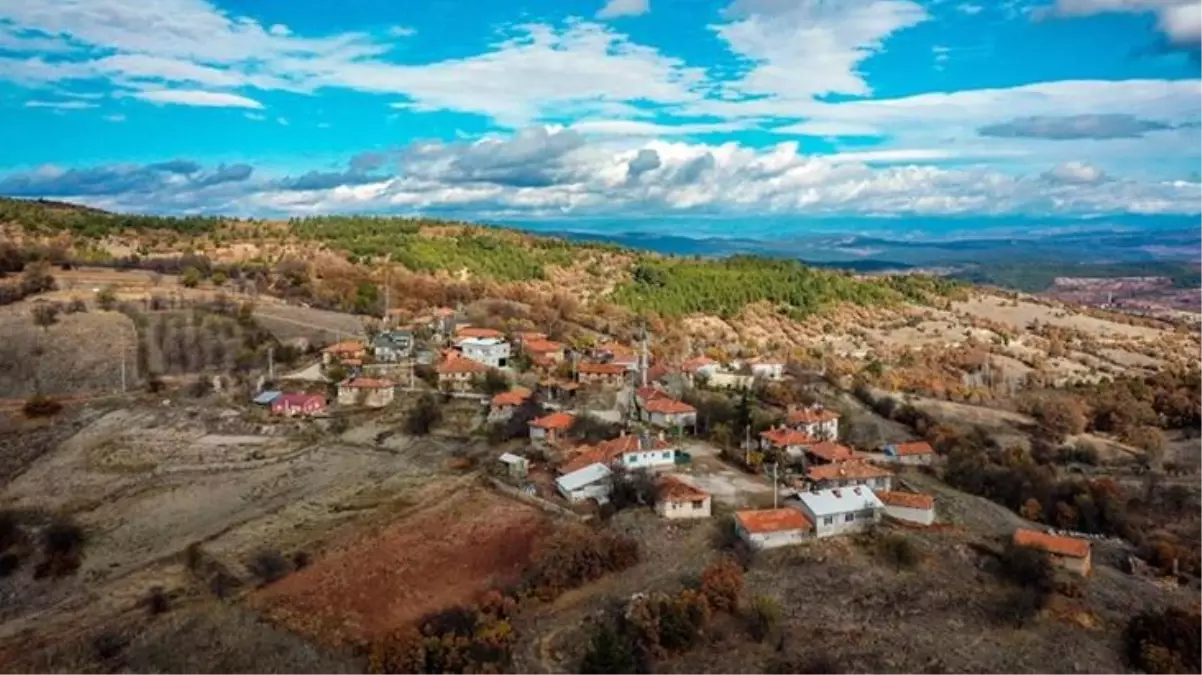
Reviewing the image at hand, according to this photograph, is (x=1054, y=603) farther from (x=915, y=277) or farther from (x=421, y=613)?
(x=915, y=277)

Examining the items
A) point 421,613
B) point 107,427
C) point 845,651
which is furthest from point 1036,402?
point 107,427

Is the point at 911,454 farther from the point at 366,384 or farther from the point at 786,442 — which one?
the point at 366,384

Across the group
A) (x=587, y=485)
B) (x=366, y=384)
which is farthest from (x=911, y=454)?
(x=366, y=384)

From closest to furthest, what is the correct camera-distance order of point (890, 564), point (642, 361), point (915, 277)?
point (890, 564), point (642, 361), point (915, 277)

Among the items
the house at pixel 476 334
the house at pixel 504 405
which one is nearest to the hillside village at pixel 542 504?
the house at pixel 504 405

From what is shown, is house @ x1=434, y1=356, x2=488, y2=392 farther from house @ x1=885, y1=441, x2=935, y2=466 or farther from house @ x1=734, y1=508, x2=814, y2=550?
house @ x1=734, y1=508, x2=814, y2=550
